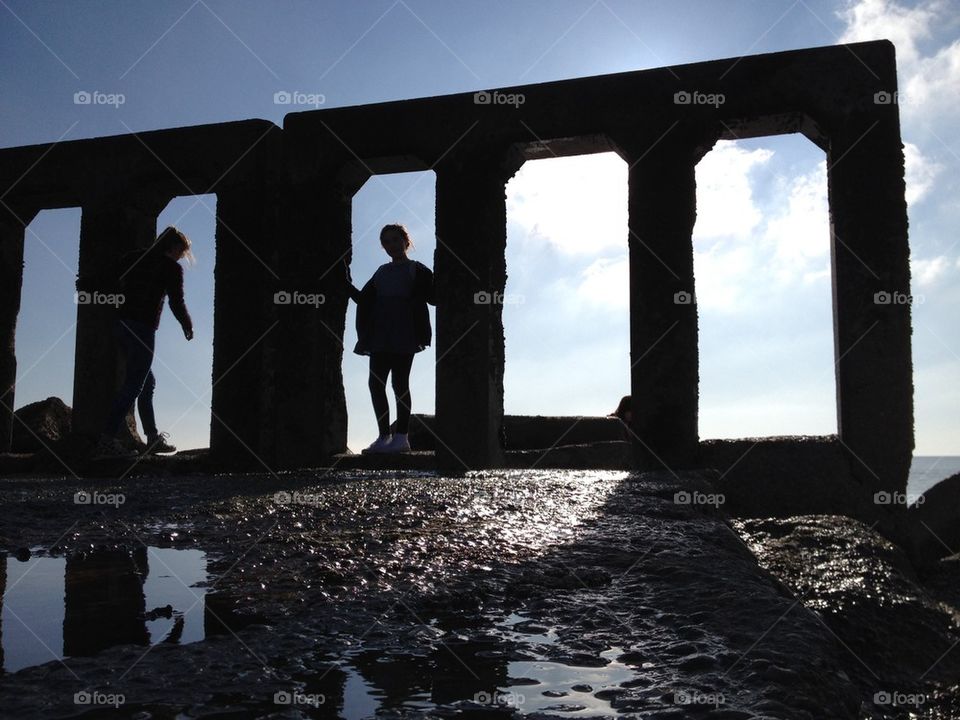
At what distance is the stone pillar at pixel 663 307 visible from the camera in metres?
6.66

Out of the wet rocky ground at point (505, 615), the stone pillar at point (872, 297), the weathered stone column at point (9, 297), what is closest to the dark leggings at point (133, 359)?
the weathered stone column at point (9, 297)

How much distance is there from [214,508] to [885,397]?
16.4 feet

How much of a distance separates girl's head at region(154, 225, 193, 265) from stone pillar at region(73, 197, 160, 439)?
5.96 ft

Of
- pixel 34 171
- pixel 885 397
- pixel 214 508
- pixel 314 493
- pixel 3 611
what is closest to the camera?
pixel 3 611

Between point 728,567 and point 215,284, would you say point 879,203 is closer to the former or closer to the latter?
point 728,567

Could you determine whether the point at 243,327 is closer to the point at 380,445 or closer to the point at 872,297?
the point at 380,445

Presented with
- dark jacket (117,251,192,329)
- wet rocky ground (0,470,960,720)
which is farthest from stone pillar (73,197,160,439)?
wet rocky ground (0,470,960,720)

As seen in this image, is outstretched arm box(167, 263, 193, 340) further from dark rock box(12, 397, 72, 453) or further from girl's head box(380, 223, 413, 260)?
dark rock box(12, 397, 72, 453)

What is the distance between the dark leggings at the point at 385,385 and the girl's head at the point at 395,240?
90 centimetres

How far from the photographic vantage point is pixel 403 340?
703 cm

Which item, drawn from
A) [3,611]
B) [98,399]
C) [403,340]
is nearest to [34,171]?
[98,399]

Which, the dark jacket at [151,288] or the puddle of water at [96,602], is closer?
the puddle of water at [96,602]

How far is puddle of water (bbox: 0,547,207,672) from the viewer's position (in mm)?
1852

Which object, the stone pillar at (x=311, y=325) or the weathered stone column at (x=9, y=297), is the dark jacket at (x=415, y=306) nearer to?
the stone pillar at (x=311, y=325)
